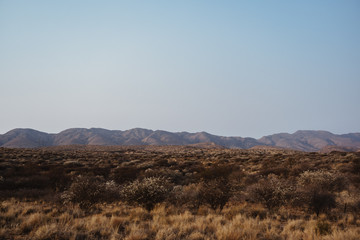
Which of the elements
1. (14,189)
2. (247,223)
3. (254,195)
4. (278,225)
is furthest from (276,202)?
(14,189)

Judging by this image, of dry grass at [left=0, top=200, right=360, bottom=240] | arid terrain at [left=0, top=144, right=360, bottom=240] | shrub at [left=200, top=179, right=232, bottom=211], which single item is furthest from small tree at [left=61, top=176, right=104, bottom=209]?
shrub at [left=200, top=179, right=232, bottom=211]

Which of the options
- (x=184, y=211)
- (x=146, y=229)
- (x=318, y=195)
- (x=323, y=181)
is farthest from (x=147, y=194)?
(x=323, y=181)

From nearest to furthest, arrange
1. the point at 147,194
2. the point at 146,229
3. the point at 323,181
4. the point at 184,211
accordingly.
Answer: the point at 146,229, the point at 147,194, the point at 184,211, the point at 323,181

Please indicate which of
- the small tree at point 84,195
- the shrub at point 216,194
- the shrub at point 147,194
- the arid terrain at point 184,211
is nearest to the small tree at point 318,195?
the arid terrain at point 184,211

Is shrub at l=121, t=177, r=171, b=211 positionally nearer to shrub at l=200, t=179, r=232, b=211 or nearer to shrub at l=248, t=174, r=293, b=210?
shrub at l=200, t=179, r=232, b=211

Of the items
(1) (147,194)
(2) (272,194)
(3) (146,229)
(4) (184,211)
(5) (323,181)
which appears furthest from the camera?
(5) (323,181)

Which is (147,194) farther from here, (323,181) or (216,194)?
(323,181)

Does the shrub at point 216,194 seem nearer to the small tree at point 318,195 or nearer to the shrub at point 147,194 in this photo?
the shrub at point 147,194

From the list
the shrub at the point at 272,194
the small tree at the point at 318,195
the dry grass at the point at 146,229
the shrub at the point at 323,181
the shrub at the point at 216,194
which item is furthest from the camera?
the shrub at the point at 323,181

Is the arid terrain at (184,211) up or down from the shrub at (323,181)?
down

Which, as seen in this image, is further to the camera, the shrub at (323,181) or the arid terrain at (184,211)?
the shrub at (323,181)

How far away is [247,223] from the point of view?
690cm

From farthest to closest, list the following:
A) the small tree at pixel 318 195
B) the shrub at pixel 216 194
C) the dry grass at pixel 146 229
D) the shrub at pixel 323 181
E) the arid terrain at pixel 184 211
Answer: the shrub at pixel 323 181
the shrub at pixel 216 194
the small tree at pixel 318 195
the arid terrain at pixel 184 211
the dry grass at pixel 146 229

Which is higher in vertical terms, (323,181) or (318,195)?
(323,181)
